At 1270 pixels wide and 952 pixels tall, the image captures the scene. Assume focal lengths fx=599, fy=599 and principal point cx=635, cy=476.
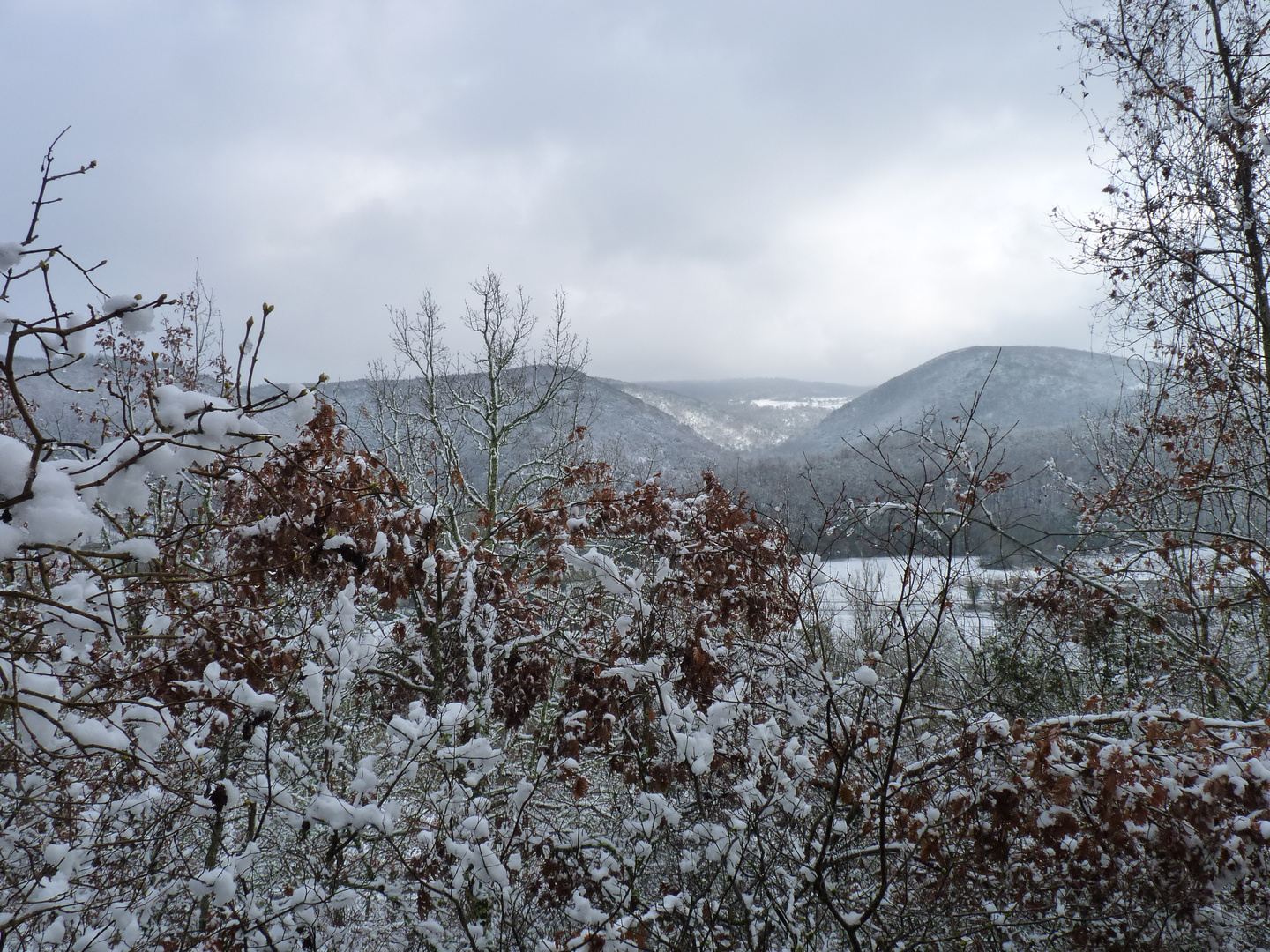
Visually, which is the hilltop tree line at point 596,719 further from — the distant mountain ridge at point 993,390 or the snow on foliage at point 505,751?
the distant mountain ridge at point 993,390

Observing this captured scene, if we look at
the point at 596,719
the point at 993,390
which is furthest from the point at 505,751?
the point at 993,390

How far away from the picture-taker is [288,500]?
3133 millimetres

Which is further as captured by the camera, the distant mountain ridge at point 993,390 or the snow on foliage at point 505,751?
the distant mountain ridge at point 993,390

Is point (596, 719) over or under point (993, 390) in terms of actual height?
under

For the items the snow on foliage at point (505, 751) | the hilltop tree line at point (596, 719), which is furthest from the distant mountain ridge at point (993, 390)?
the snow on foliage at point (505, 751)

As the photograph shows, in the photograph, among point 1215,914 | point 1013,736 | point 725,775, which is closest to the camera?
point 1013,736

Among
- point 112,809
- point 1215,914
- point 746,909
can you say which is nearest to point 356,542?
point 112,809

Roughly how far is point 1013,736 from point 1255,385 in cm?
394

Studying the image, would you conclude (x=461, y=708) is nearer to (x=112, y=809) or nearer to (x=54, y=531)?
(x=54, y=531)

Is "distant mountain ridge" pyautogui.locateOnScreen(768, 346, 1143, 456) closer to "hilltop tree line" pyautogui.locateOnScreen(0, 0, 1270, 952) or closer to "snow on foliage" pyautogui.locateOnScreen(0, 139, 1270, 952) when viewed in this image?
"hilltop tree line" pyautogui.locateOnScreen(0, 0, 1270, 952)

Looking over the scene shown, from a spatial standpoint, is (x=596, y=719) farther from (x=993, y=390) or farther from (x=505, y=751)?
(x=993, y=390)

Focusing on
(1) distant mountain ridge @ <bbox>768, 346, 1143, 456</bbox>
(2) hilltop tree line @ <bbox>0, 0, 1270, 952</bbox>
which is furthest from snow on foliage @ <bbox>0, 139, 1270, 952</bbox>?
(1) distant mountain ridge @ <bbox>768, 346, 1143, 456</bbox>

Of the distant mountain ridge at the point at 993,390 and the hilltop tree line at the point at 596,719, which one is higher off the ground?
the distant mountain ridge at the point at 993,390

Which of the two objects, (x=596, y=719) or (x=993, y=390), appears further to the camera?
(x=993, y=390)
